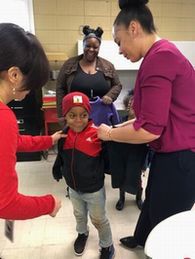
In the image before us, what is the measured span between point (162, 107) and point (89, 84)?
149cm

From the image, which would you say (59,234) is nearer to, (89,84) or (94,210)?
(94,210)

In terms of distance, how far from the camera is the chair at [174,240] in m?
0.73

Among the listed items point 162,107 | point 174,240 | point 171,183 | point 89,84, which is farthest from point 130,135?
point 89,84

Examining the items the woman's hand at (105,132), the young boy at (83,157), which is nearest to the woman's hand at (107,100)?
the young boy at (83,157)

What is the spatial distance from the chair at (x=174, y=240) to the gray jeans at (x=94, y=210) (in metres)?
0.76

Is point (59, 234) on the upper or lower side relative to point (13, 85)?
lower

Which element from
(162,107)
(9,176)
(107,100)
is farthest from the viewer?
(107,100)

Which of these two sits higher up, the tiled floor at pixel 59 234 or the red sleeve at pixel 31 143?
the red sleeve at pixel 31 143

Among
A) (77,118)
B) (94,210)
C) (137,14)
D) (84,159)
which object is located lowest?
(94,210)

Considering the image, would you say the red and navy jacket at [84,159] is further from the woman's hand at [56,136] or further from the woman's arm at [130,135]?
the woman's arm at [130,135]

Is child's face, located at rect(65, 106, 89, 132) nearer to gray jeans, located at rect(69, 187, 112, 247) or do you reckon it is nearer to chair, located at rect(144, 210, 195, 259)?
gray jeans, located at rect(69, 187, 112, 247)

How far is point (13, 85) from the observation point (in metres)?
0.80

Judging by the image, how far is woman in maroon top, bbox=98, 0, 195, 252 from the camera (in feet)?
3.31

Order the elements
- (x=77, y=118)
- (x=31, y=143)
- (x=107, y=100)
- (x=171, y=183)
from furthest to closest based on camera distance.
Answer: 1. (x=107, y=100)
2. (x=77, y=118)
3. (x=31, y=143)
4. (x=171, y=183)
